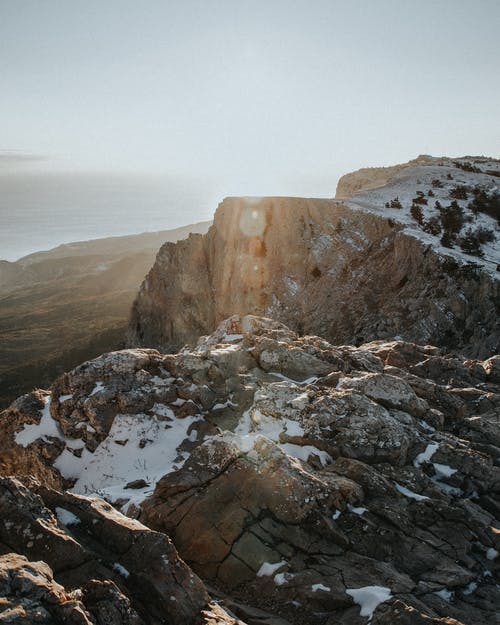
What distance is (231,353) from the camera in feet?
57.7

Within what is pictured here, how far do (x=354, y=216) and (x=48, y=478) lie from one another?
112 ft

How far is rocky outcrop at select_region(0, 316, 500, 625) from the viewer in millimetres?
7691

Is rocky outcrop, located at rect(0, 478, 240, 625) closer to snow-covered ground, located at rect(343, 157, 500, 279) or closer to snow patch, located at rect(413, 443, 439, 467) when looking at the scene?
snow patch, located at rect(413, 443, 439, 467)

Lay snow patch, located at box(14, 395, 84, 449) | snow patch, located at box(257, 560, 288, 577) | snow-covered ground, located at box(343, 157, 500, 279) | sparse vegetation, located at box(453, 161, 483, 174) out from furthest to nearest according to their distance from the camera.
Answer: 1. sparse vegetation, located at box(453, 161, 483, 174)
2. snow-covered ground, located at box(343, 157, 500, 279)
3. snow patch, located at box(14, 395, 84, 449)
4. snow patch, located at box(257, 560, 288, 577)

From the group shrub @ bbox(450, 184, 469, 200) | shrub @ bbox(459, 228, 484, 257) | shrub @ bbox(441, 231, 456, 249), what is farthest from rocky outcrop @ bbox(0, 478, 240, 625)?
shrub @ bbox(450, 184, 469, 200)

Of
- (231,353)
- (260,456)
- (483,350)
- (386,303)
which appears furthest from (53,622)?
(386,303)

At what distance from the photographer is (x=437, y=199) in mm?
42562

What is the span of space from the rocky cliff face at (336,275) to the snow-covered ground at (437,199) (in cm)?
15

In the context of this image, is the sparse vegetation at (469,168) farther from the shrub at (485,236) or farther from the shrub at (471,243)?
the shrub at (471,243)

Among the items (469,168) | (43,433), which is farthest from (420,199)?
(43,433)

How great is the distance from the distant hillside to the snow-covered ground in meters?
40.9

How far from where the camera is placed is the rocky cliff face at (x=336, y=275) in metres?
30.1

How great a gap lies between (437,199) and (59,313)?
318 ft

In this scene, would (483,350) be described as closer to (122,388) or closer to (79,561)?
(122,388)
